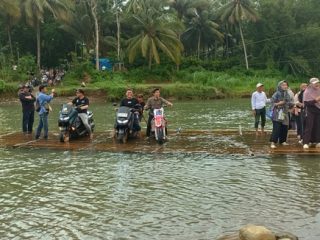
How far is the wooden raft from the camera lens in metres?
11.4

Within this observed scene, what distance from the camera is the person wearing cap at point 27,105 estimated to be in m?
14.7

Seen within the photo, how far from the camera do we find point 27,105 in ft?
49.2

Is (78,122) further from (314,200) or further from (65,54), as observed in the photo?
(65,54)

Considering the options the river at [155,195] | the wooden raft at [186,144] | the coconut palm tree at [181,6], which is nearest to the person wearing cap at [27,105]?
the wooden raft at [186,144]

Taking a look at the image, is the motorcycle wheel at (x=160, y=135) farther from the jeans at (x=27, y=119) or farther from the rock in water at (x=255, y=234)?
the rock in water at (x=255, y=234)

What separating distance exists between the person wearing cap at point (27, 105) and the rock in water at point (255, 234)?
10.5 metres


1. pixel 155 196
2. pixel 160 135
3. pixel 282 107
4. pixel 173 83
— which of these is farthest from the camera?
pixel 173 83

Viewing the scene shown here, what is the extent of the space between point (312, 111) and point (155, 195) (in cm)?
506

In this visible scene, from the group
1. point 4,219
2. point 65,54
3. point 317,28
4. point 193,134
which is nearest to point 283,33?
point 317,28

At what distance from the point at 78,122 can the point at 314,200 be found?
8.11 meters

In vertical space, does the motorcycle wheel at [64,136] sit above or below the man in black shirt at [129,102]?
below

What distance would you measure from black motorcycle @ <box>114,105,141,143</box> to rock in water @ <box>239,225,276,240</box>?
7527 millimetres

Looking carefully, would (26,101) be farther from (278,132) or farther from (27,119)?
(278,132)

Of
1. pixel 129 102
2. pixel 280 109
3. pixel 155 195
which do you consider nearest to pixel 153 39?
pixel 129 102
